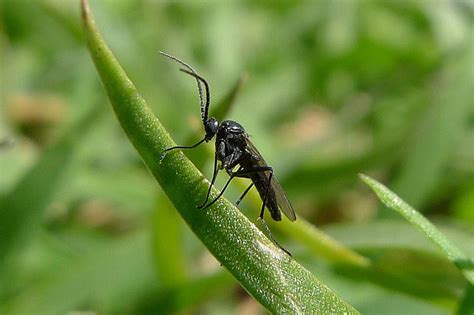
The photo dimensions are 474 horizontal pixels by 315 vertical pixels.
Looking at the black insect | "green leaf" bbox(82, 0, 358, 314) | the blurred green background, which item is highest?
"green leaf" bbox(82, 0, 358, 314)

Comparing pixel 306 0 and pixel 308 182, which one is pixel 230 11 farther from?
pixel 308 182

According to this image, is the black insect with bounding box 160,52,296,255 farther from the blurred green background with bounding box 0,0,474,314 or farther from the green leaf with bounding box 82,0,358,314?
the green leaf with bounding box 82,0,358,314

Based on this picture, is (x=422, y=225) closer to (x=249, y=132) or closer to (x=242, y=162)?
(x=242, y=162)

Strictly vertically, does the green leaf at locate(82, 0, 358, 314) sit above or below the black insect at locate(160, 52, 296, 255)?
above

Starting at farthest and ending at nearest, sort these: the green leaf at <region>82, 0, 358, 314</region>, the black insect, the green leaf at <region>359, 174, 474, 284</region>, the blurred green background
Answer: the blurred green background, the black insect, the green leaf at <region>359, 174, 474, 284</region>, the green leaf at <region>82, 0, 358, 314</region>

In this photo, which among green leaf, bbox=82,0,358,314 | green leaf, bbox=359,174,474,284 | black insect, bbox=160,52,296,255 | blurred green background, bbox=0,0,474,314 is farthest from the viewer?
blurred green background, bbox=0,0,474,314

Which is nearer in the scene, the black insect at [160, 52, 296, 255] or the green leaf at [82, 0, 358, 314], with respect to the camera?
the green leaf at [82, 0, 358, 314]

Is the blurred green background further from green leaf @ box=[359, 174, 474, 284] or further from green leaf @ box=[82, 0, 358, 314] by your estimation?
green leaf @ box=[82, 0, 358, 314]

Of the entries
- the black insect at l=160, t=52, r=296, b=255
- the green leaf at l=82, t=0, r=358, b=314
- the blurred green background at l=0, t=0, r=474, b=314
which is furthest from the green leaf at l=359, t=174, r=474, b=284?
the blurred green background at l=0, t=0, r=474, b=314
